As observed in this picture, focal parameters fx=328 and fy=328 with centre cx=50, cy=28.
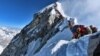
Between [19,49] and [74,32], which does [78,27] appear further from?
[19,49]

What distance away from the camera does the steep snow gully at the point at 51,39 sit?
34875 mm

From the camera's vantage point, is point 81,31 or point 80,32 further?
point 81,31

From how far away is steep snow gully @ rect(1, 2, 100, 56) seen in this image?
34.9 m

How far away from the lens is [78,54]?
34344 mm

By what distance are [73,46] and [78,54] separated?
63.1 inches

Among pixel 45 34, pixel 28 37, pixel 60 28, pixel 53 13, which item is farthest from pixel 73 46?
pixel 28 37

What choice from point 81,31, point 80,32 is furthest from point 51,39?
point 80,32

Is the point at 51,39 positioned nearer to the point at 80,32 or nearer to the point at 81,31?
the point at 81,31

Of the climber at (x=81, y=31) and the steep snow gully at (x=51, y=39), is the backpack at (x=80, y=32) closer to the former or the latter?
the climber at (x=81, y=31)

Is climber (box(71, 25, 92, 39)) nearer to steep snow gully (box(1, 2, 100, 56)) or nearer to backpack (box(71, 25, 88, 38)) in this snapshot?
backpack (box(71, 25, 88, 38))

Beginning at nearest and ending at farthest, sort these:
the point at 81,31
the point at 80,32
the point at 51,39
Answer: the point at 80,32, the point at 81,31, the point at 51,39

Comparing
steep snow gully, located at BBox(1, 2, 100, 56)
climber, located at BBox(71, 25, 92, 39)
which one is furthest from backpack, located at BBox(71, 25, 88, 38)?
steep snow gully, located at BBox(1, 2, 100, 56)

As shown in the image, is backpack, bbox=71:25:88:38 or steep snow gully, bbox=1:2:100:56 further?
backpack, bbox=71:25:88:38

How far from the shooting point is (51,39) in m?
51.8
